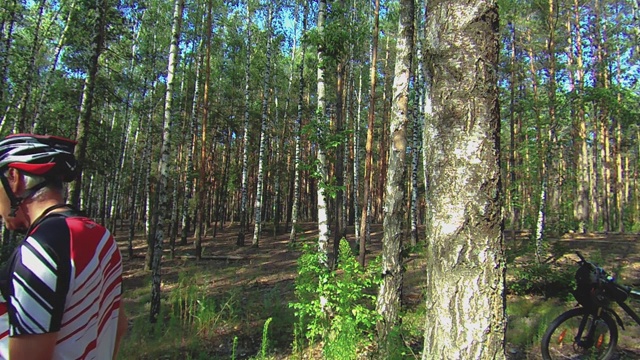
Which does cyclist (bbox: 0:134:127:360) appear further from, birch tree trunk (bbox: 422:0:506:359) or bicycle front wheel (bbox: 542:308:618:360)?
bicycle front wheel (bbox: 542:308:618:360)

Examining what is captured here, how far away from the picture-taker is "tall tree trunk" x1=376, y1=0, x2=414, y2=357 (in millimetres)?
5230

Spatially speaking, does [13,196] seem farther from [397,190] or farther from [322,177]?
[322,177]

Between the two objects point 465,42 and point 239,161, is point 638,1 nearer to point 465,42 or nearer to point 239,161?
point 465,42

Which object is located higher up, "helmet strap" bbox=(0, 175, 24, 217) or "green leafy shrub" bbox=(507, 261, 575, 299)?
"helmet strap" bbox=(0, 175, 24, 217)

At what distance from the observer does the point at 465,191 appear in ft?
6.21

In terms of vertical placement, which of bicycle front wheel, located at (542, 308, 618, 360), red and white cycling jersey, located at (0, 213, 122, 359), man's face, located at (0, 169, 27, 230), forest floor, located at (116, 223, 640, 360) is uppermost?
man's face, located at (0, 169, 27, 230)

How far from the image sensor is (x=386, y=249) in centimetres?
543

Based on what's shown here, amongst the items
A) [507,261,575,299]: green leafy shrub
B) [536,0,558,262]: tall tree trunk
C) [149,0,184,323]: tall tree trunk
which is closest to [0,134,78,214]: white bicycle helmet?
[149,0,184,323]: tall tree trunk

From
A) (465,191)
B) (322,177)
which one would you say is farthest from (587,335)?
(465,191)

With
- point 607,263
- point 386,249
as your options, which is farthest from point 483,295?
point 607,263

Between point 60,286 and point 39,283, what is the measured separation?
6 cm

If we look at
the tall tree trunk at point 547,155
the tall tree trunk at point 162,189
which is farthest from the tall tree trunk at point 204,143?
the tall tree trunk at point 547,155

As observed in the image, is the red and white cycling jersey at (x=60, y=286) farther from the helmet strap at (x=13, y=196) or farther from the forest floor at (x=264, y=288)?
the forest floor at (x=264, y=288)

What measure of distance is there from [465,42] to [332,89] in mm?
24690
